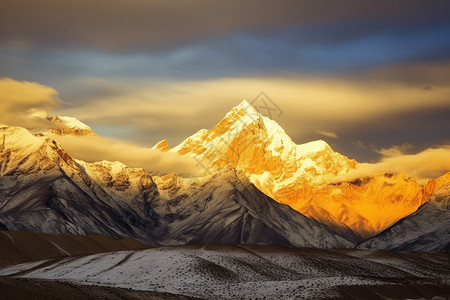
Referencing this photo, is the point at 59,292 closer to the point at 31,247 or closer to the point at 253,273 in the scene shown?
the point at 253,273

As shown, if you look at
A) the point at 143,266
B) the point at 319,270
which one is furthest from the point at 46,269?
the point at 319,270

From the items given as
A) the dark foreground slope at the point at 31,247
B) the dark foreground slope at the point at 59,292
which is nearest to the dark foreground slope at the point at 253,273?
the dark foreground slope at the point at 59,292

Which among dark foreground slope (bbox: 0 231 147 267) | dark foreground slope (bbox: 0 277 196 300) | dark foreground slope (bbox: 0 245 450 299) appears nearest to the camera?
dark foreground slope (bbox: 0 277 196 300)

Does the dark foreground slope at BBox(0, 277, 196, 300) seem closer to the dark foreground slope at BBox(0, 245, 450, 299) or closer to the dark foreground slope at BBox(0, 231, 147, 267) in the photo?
the dark foreground slope at BBox(0, 245, 450, 299)

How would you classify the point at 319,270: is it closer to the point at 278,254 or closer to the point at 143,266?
the point at 278,254

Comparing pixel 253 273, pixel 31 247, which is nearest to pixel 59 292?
pixel 253 273

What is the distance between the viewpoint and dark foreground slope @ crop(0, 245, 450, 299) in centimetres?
8406

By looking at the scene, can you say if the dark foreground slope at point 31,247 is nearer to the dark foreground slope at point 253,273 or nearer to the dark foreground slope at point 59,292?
the dark foreground slope at point 253,273

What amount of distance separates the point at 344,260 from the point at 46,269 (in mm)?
54940

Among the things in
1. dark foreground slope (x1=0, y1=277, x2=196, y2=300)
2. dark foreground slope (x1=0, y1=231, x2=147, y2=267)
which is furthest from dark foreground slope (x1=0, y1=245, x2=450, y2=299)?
dark foreground slope (x1=0, y1=231, x2=147, y2=267)

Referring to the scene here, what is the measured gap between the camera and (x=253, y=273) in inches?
4424

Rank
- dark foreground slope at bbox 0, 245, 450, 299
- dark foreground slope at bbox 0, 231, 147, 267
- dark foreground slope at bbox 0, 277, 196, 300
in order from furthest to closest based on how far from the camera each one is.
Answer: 1. dark foreground slope at bbox 0, 231, 147, 267
2. dark foreground slope at bbox 0, 245, 450, 299
3. dark foreground slope at bbox 0, 277, 196, 300

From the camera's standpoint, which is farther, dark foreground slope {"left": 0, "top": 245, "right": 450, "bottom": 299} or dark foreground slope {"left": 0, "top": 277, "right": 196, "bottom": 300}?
dark foreground slope {"left": 0, "top": 245, "right": 450, "bottom": 299}

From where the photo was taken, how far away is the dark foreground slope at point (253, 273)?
84062mm
